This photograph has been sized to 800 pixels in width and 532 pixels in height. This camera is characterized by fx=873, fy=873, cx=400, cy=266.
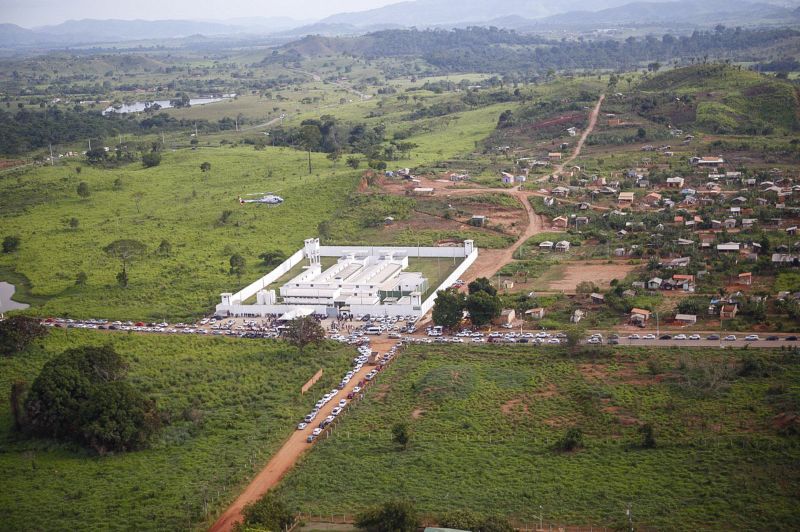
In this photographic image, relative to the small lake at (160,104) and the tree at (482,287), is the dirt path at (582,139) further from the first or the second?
the small lake at (160,104)

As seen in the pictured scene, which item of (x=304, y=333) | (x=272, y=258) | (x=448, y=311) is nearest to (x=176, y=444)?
(x=304, y=333)

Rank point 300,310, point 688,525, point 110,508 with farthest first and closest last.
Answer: point 300,310
point 110,508
point 688,525

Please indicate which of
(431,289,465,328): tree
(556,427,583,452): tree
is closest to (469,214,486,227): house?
(431,289,465,328): tree

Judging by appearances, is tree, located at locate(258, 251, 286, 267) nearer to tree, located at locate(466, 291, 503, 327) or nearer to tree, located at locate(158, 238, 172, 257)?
tree, located at locate(158, 238, 172, 257)

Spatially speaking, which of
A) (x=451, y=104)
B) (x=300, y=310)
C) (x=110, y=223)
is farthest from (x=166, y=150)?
(x=300, y=310)

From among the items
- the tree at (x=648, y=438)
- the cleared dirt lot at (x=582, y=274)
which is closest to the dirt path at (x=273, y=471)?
the tree at (x=648, y=438)

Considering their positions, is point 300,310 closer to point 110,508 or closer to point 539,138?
point 110,508
